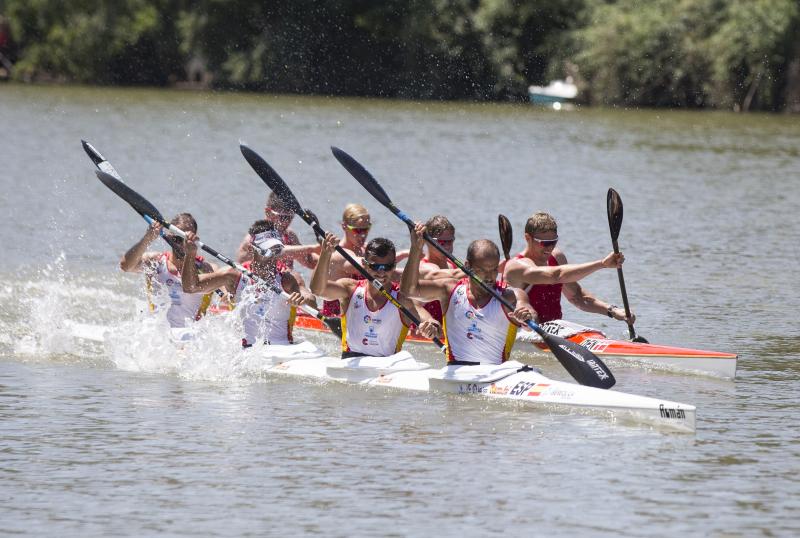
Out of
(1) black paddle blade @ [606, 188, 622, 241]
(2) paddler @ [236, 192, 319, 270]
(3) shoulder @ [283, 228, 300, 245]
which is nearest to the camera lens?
(1) black paddle blade @ [606, 188, 622, 241]

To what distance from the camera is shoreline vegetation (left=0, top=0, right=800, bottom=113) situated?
176 ft

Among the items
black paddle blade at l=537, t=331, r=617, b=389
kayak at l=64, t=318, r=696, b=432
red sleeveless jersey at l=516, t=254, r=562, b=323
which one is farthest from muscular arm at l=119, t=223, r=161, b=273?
Result: black paddle blade at l=537, t=331, r=617, b=389

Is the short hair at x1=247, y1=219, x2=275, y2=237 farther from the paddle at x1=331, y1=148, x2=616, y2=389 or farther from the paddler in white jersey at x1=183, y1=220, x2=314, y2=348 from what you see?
the paddle at x1=331, y1=148, x2=616, y2=389

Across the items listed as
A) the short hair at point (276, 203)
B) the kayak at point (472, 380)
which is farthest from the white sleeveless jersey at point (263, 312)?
the short hair at point (276, 203)

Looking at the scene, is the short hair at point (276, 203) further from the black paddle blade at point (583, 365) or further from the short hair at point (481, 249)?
the black paddle blade at point (583, 365)

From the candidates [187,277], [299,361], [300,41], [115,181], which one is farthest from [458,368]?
[300,41]

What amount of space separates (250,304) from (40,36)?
189ft

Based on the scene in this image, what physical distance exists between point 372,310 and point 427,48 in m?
48.0

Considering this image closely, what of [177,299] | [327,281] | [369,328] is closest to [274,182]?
[177,299]

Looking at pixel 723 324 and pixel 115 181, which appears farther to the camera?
pixel 723 324

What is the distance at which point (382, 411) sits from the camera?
11.7 m

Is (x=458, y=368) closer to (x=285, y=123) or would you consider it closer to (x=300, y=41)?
(x=285, y=123)

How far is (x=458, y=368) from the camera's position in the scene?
12.0m

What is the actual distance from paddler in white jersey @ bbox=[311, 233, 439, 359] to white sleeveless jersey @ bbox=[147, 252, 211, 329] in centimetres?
193
